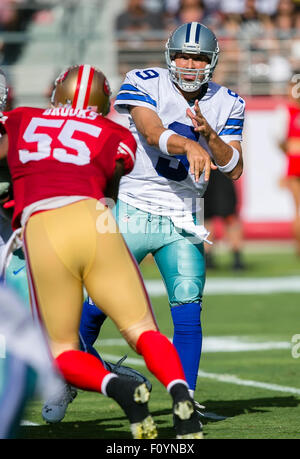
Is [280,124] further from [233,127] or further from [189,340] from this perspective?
[189,340]

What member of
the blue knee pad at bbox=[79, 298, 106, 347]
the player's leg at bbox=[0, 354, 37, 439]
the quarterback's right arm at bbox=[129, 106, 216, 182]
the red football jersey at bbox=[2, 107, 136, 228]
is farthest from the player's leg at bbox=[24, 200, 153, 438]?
the blue knee pad at bbox=[79, 298, 106, 347]

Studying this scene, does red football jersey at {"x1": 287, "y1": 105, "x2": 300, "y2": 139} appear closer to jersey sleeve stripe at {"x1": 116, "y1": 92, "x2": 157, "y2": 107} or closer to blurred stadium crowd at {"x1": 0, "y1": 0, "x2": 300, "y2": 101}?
blurred stadium crowd at {"x1": 0, "y1": 0, "x2": 300, "y2": 101}

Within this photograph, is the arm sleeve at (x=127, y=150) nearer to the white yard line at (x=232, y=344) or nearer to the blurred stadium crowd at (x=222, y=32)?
the white yard line at (x=232, y=344)

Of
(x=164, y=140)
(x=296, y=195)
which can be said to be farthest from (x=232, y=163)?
(x=296, y=195)

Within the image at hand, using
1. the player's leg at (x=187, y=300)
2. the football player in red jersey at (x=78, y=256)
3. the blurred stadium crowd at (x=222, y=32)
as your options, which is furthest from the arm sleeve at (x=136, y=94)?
the blurred stadium crowd at (x=222, y=32)

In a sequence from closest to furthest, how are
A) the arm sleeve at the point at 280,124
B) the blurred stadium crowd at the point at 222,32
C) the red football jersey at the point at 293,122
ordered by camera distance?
the red football jersey at the point at 293,122
the arm sleeve at the point at 280,124
the blurred stadium crowd at the point at 222,32

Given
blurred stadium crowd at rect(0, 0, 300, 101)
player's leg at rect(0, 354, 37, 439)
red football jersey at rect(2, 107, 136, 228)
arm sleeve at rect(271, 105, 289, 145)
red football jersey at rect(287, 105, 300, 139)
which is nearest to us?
player's leg at rect(0, 354, 37, 439)

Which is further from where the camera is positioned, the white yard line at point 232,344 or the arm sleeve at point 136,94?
the white yard line at point 232,344

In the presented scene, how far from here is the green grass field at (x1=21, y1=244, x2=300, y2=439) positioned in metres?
A: 4.38

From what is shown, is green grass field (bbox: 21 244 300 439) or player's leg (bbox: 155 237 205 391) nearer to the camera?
green grass field (bbox: 21 244 300 439)

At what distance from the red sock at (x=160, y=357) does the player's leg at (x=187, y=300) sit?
0.89m

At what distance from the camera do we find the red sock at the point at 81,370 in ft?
11.6
